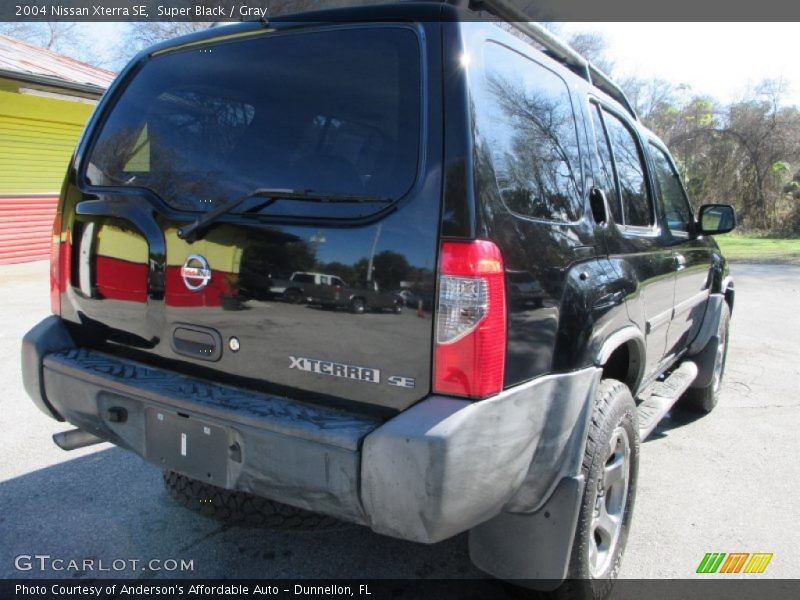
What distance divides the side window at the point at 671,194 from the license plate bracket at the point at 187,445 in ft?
9.33

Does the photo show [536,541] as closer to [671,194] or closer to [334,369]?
[334,369]

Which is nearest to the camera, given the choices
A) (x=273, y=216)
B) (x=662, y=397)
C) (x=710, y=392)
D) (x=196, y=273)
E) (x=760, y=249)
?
(x=273, y=216)

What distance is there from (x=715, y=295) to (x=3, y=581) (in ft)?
15.0

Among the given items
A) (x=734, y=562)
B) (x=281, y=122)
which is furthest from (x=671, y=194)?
(x=281, y=122)

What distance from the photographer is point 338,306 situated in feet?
6.33

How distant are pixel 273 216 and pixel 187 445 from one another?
31.6 inches

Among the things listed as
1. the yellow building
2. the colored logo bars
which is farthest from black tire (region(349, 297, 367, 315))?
the yellow building

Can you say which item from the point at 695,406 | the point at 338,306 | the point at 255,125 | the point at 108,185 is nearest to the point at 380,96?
the point at 255,125

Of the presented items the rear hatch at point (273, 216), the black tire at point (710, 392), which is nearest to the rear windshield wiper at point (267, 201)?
the rear hatch at point (273, 216)

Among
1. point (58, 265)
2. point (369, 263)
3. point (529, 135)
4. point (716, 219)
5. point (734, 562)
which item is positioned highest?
point (529, 135)

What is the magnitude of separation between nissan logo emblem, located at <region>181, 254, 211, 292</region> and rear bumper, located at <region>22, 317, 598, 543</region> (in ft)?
1.12

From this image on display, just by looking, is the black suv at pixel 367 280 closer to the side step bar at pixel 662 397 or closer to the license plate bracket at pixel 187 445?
the license plate bracket at pixel 187 445

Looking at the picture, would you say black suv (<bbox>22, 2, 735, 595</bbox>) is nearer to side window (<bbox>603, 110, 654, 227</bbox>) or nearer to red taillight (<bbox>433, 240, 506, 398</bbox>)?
red taillight (<bbox>433, 240, 506, 398</bbox>)

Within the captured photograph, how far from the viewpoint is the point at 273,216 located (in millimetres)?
2021
